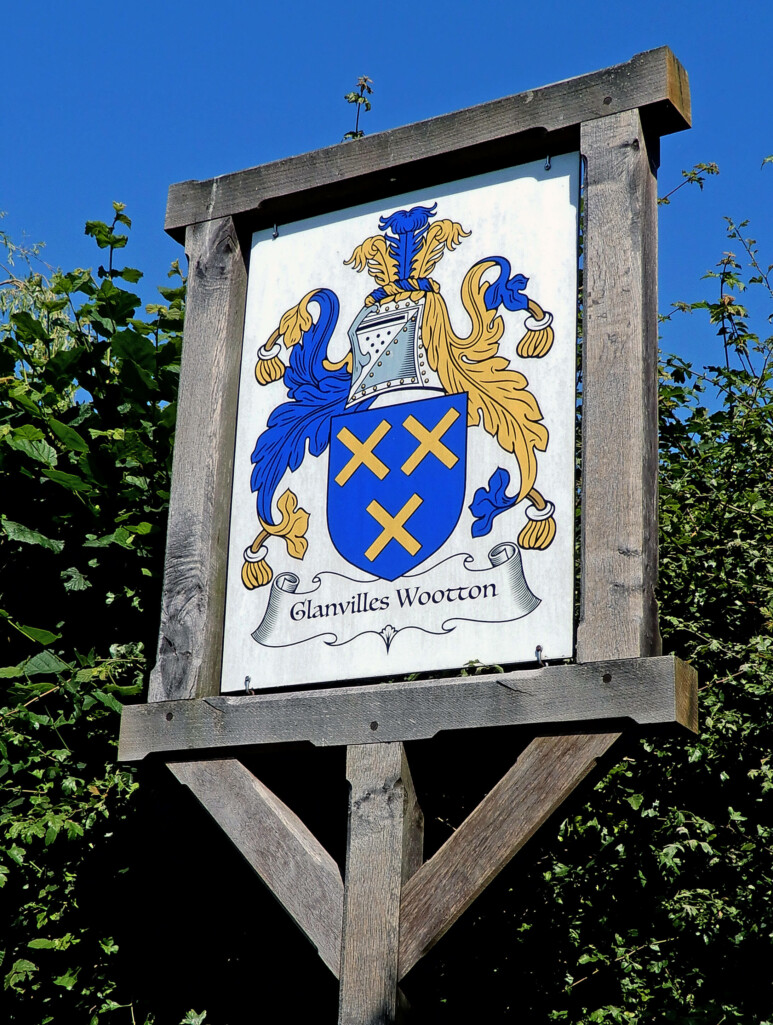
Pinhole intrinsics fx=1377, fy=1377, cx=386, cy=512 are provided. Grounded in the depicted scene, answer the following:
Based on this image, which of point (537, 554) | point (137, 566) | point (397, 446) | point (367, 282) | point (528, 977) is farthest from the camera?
point (137, 566)

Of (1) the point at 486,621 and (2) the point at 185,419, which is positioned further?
(2) the point at 185,419

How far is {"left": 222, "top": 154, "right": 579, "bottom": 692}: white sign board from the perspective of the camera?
356cm

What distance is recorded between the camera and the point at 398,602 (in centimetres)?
367

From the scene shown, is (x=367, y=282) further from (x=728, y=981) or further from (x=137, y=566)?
(x=728, y=981)

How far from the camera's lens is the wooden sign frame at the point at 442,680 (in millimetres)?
3354

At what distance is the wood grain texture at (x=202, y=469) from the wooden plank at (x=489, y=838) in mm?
910

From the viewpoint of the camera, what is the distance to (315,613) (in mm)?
3809

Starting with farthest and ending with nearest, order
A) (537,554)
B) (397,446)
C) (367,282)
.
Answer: (367,282) → (397,446) → (537,554)

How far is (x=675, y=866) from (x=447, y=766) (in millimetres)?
764

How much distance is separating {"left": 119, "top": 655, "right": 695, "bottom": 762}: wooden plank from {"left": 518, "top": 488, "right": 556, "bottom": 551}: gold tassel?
0.33 meters

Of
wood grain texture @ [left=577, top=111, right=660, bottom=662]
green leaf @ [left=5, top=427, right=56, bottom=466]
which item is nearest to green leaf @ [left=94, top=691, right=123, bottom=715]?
green leaf @ [left=5, top=427, right=56, bottom=466]

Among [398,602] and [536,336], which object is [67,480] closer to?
[398,602]

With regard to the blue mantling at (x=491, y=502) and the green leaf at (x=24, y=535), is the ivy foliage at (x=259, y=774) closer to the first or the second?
the green leaf at (x=24, y=535)

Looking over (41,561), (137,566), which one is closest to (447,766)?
(137,566)
